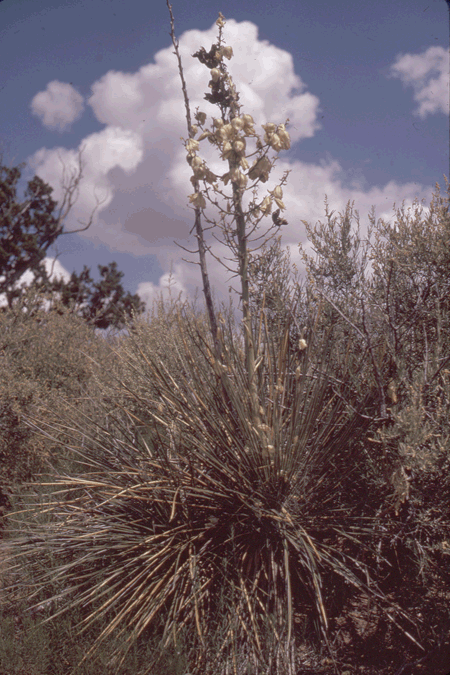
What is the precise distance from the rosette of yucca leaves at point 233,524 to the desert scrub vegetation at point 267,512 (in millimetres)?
12

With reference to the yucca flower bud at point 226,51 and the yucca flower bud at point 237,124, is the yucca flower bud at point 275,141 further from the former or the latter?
the yucca flower bud at point 226,51

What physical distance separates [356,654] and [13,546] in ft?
6.69

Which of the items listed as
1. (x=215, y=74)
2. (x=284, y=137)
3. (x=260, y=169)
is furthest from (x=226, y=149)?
(x=215, y=74)

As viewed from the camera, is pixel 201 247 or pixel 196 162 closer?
pixel 196 162

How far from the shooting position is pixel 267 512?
2.41 meters

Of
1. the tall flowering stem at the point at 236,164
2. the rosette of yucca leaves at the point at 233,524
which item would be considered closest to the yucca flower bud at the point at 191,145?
the tall flowering stem at the point at 236,164

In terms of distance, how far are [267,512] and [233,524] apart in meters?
0.18

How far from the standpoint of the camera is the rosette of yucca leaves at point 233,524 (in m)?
2.27

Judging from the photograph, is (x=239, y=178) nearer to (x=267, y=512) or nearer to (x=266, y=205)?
(x=266, y=205)

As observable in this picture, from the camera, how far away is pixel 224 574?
2.37m

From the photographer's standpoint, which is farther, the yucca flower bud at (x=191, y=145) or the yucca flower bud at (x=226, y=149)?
the yucca flower bud at (x=191, y=145)

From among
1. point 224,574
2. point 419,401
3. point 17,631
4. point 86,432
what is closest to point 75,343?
point 86,432

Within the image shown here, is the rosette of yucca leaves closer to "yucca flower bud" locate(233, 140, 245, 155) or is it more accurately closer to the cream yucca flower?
"yucca flower bud" locate(233, 140, 245, 155)

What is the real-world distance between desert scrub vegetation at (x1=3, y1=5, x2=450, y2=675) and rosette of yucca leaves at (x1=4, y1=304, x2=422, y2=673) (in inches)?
0.5
